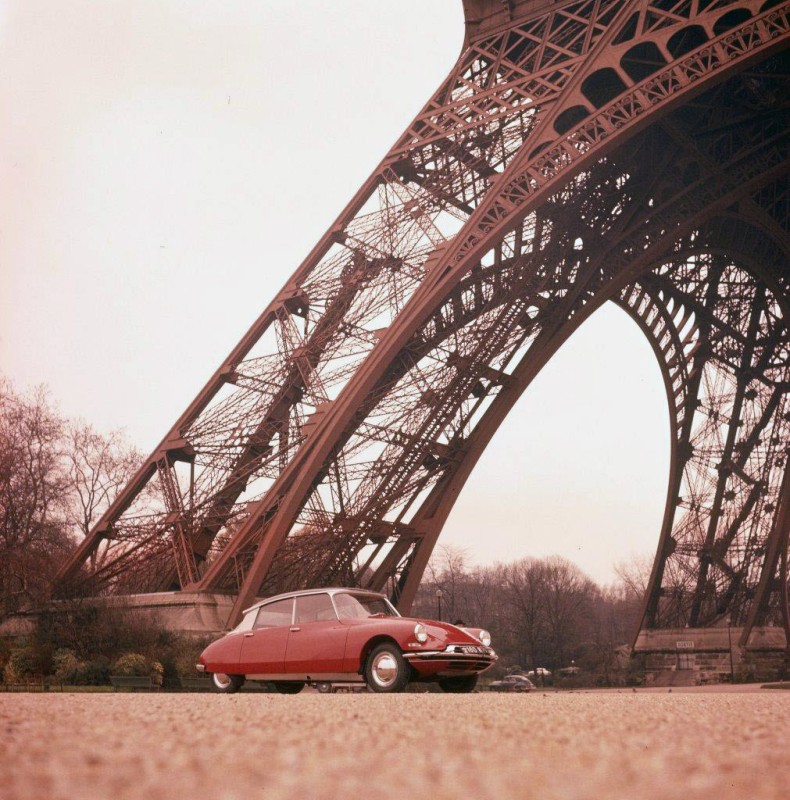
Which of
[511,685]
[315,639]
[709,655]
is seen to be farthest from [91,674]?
[511,685]

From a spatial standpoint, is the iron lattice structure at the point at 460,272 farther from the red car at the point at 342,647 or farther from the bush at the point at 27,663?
the red car at the point at 342,647

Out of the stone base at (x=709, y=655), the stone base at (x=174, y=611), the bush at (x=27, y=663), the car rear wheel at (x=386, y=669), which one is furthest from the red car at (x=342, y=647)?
the stone base at (x=709, y=655)

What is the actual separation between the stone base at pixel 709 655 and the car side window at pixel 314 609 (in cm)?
2432

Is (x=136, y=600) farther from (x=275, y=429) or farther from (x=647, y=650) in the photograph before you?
(x=647, y=650)

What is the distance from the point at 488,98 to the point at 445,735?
67.3ft

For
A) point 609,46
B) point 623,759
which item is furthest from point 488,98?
point 623,759

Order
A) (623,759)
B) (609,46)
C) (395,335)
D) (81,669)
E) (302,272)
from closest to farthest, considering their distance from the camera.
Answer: (623,759) < (81,669) < (395,335) < (609,46) < (302,272)

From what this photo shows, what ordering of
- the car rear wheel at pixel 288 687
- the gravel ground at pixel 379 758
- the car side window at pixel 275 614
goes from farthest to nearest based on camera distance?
the car rear wheel at pixel 288 687 → the car side window at pixel 275 614 → the gravel ground at pixel 379 758

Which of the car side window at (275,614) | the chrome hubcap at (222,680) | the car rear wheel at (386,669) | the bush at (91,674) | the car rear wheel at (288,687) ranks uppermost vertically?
the car side window at (275,614)

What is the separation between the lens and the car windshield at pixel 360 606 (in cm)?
978

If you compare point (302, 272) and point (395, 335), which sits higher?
point (302, 272)

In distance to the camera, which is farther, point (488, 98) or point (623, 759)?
point (488, 98)

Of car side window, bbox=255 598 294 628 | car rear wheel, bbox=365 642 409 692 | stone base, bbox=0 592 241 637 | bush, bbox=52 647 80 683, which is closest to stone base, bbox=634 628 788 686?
stone base, bbox=0 592 241 637

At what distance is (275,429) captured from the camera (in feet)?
66.8
